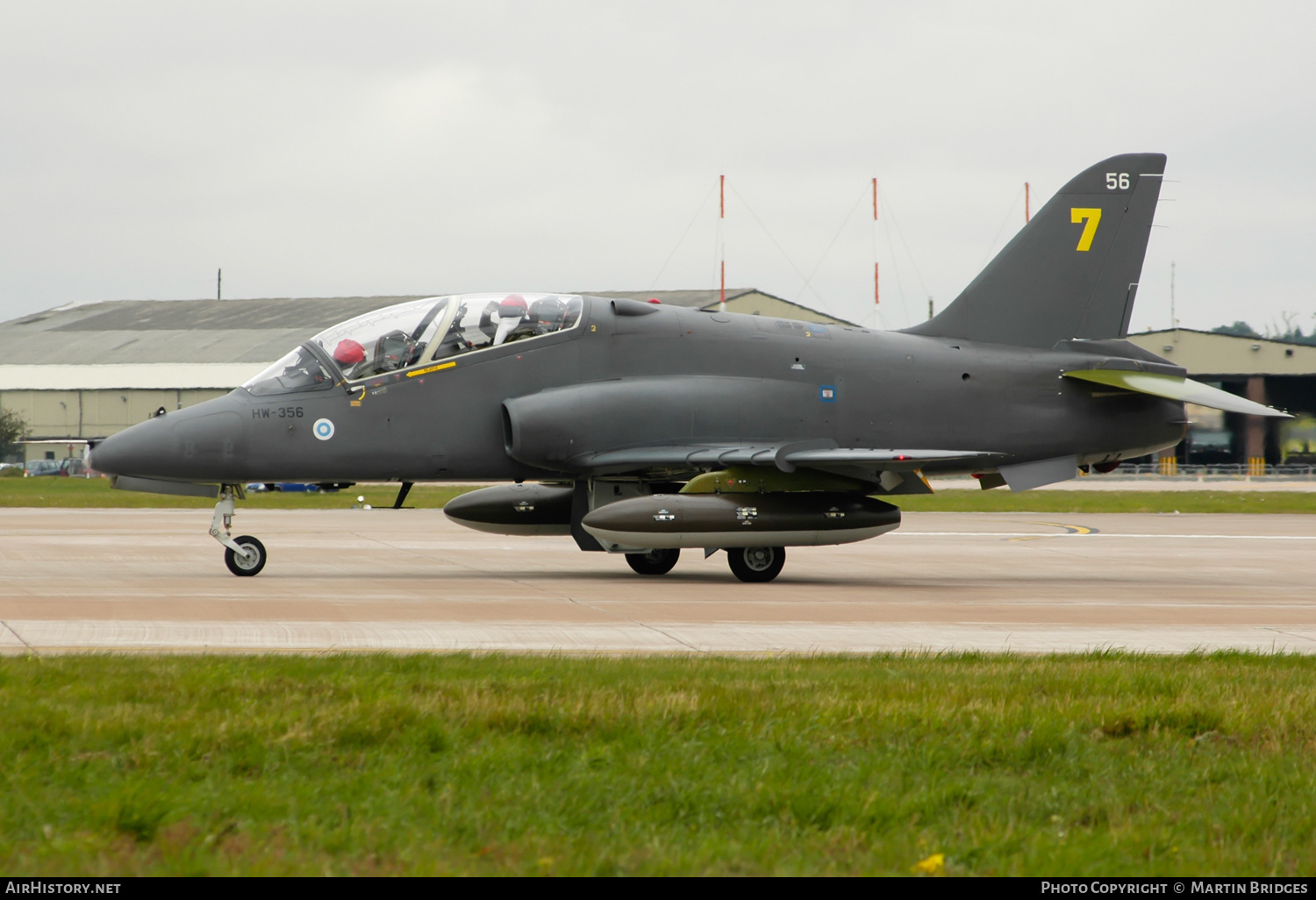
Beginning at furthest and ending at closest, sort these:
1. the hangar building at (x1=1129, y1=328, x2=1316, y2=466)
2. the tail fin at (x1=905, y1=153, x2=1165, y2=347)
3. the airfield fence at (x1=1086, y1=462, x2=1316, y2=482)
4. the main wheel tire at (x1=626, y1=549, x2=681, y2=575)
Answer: the airfield fence at (x1=1086, y1=462, x2=1316, y2=482) < the hangar building at (x1=1129, y1=328, x2=1316, y2=466) < the tail fin at (x1=905, y1=153, x2=1165, y2=347) < the main wheel tire at (x1=626, y1=549, x2=681, y2=575)

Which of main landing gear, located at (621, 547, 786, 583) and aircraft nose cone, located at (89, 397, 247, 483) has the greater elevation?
aircraft nose cone, located at (89, 397, 247, 483)

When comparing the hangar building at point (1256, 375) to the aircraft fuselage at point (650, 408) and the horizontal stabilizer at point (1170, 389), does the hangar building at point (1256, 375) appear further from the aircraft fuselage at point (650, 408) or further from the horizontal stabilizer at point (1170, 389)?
the aircraft fuselage at point (650, 408)

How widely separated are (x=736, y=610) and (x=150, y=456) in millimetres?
7110

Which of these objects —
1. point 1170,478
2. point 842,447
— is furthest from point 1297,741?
point 1170,478

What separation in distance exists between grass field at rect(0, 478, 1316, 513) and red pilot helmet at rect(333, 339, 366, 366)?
22278 mm

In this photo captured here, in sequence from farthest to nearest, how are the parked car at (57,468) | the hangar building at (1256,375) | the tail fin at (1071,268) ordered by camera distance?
1. the parked car at (57,468)
2. the hangar building at (1256,375)
3. the tail fin at (1071,268)

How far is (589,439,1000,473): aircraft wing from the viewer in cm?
1462

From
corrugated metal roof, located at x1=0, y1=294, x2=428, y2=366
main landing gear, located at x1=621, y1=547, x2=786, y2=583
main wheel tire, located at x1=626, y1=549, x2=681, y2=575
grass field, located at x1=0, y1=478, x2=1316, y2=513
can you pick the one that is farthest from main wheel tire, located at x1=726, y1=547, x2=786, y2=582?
corrugated metal roof, located at x1=0, y1=294, x2=428, y2=366

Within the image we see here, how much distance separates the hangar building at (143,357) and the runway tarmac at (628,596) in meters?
42.2

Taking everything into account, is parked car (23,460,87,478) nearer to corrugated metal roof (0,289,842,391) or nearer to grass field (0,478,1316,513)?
corrugated metal roof (0,289,842,391)

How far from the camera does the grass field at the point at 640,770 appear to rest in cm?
417

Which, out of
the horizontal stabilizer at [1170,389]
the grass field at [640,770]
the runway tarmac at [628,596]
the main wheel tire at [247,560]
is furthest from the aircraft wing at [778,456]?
the grass field at [640,770]

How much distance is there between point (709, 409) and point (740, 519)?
5.72 ft
